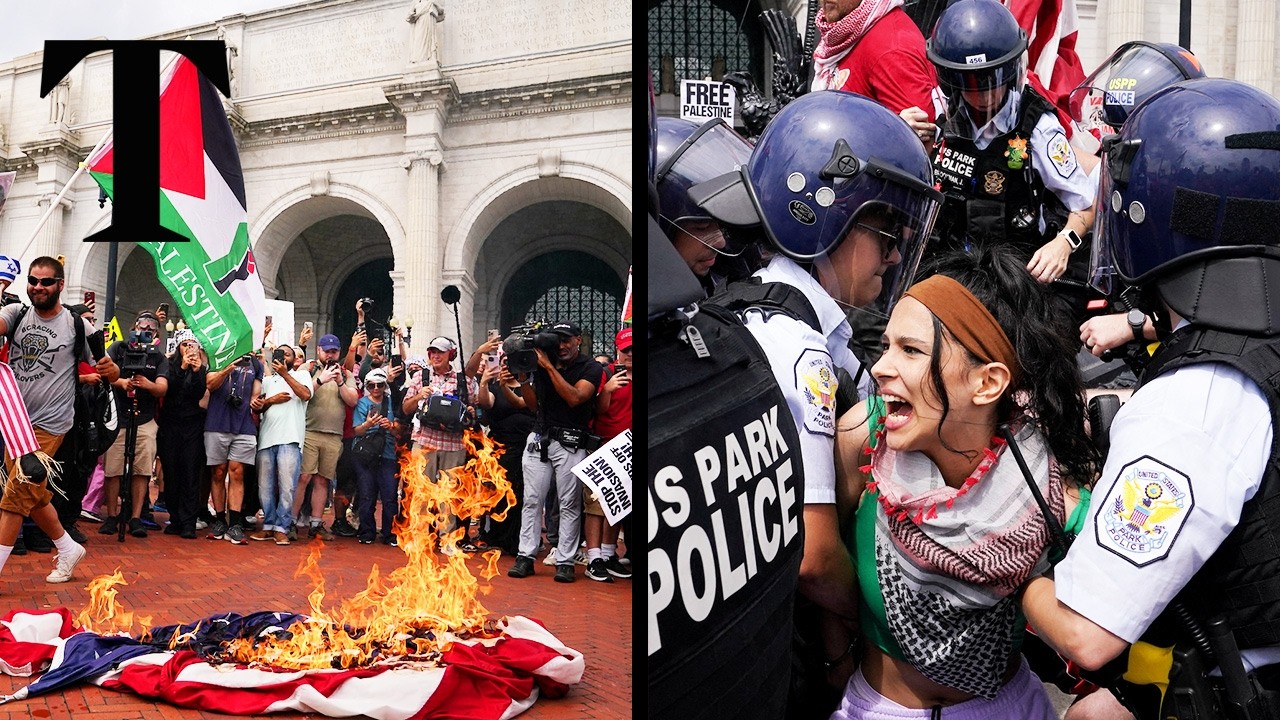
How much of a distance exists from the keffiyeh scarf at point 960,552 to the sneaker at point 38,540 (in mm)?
5354

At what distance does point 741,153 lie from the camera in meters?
1.50

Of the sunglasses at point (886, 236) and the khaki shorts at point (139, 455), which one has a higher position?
the sunglasses at point (886, 236)

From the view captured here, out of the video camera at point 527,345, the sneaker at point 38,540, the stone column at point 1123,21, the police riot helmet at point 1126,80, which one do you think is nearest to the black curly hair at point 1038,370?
the police riot helmet at point 1126,80

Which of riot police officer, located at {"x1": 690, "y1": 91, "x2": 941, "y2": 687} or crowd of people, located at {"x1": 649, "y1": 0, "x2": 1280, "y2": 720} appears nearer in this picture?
crowd of people, located at {"x1": 649, "y1": 0, "x2": 1280, "y2": 720}

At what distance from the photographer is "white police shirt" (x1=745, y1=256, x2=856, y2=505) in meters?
1.33

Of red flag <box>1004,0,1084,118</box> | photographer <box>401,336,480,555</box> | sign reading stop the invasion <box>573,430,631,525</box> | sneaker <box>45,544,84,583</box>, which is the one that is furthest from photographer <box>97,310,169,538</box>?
red flag <box>1004,0,1084,118</box>

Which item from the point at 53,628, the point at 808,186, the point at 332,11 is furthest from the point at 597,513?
the point at 808,186

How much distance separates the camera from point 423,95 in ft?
16.5

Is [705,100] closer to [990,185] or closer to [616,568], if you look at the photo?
[990,185]

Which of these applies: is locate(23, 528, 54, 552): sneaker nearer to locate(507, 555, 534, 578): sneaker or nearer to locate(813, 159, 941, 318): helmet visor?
locate(507, 555, 534, 578): sneaker

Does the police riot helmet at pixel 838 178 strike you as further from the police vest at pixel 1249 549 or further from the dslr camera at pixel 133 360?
the dslr camera at pixel 133 360

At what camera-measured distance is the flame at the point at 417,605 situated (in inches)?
138

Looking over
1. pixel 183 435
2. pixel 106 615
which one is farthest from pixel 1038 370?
pixel 183 435

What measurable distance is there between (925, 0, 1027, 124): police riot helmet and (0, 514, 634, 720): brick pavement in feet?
8.18
